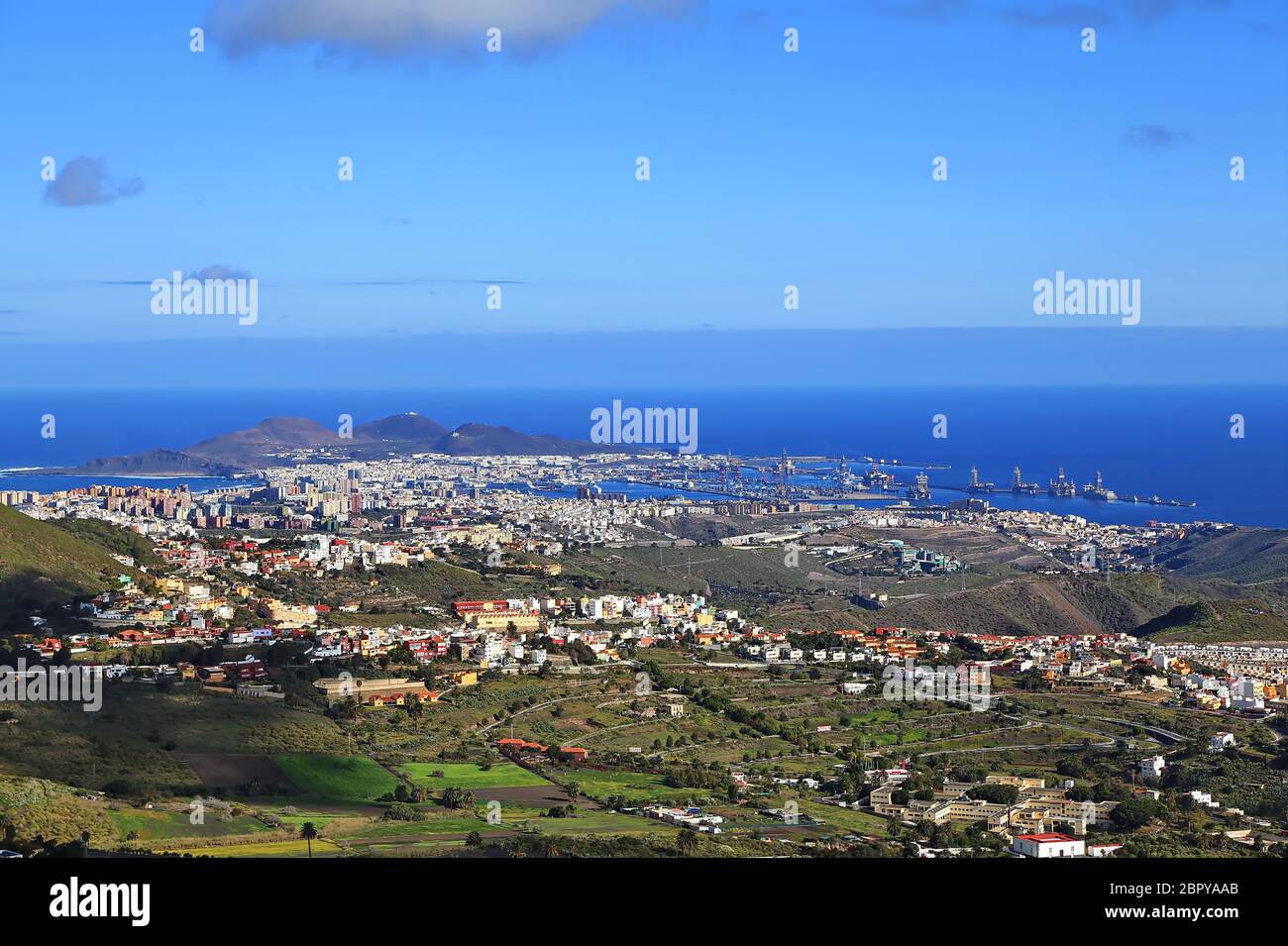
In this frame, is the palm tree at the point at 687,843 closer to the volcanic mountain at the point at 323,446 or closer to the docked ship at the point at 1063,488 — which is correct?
the docked ship at the point at 1063,488

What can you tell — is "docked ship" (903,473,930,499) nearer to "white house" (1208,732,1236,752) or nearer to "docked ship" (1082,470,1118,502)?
"docked ship" (1082,470,1118,502)

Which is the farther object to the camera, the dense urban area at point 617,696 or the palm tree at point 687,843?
the dense urban area at point 617,696

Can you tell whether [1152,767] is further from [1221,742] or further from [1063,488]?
[1063,488]

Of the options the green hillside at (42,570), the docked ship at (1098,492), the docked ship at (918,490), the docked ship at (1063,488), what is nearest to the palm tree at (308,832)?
the green hillside at (42,570)

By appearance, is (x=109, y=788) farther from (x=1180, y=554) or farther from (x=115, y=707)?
(x=1180, y=554)

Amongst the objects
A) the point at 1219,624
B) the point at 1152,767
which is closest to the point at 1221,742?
the point at 1152,767

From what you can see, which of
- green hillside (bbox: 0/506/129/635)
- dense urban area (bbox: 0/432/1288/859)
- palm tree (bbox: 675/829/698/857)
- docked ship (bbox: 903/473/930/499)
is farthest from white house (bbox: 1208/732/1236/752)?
docked ship (bbox: 903/473/930/499)
